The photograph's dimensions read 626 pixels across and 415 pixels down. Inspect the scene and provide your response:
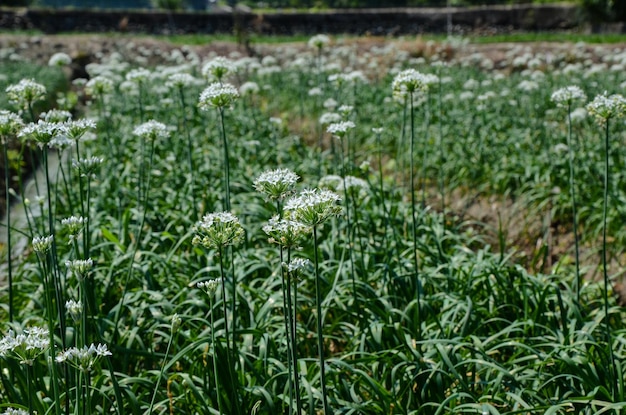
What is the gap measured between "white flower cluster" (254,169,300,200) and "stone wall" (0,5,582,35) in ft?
95.3

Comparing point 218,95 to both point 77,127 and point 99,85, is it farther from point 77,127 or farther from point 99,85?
point 99,85

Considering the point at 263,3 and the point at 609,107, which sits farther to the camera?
the point at 263,3

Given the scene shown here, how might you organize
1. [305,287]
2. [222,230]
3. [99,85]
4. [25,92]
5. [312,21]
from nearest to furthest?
[222,230], [25,92], [305,287], [99,85], [312,21]

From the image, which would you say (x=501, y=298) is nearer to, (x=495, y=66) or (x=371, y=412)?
(x=371, y=412)

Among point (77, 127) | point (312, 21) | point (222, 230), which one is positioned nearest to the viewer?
point (222, 230)

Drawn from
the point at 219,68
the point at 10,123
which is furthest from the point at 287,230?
the point at 219,68

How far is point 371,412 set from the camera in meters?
3.01

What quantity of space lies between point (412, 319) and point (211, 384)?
4.26 ft

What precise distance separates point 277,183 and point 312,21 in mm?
31898

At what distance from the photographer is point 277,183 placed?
212cm

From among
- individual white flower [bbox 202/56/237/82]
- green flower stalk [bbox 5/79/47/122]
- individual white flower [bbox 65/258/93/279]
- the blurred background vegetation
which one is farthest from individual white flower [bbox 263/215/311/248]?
the blurred background vegetation

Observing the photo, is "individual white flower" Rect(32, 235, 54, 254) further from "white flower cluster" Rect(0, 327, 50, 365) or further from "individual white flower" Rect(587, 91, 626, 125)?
"individual white flower" Rect(587, 91, 626, 125)

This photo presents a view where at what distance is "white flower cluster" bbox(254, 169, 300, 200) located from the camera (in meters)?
2.13

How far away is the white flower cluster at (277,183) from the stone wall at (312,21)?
2905 centimetres
